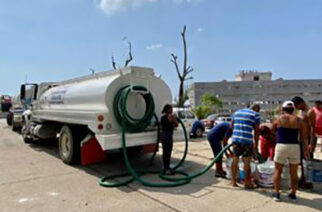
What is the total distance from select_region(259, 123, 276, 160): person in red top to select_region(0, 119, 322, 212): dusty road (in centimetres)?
128

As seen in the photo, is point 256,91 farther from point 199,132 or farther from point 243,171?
point 243,171

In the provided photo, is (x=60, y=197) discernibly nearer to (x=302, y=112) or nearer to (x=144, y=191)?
(x=144, y=191)

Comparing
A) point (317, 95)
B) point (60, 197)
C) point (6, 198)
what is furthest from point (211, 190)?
point (317, 95)

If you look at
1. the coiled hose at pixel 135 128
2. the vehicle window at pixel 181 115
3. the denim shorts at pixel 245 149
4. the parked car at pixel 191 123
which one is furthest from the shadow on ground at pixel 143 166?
the parked car at pixel 191 123

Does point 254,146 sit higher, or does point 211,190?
point 254,146

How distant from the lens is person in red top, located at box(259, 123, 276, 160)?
5.46 m

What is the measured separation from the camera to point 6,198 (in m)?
4.46

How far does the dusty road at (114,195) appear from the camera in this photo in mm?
3963

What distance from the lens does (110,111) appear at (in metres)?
5.69

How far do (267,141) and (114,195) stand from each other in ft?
11.8

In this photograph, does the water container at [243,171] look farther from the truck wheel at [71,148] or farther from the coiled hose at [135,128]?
the truck wheel at [71,148]

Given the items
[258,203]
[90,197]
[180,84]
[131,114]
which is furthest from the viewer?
[180,84]

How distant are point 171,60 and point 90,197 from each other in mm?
22596

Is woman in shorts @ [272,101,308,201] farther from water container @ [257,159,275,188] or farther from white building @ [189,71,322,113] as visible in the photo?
white building @ [189,71,322,113]
